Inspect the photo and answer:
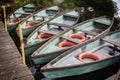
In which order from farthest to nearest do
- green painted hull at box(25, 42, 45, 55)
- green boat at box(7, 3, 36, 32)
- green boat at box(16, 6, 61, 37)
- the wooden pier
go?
green boat at box(7, 3, 36, 32)
green boat at box(16, 6, 61, 37)
green painted hull at box(25, 42, 45, 55)
the wooden pier

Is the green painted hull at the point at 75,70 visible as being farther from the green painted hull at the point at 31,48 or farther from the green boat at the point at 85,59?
the green painted hull at the point at 31,48

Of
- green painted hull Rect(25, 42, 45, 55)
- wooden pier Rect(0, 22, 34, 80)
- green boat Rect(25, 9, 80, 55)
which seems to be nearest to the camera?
wooden pier Rect(0, 22, 34, 80)

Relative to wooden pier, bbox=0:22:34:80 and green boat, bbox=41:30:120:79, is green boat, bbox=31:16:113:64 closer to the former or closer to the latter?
green boat, bbox=41:30:120:79

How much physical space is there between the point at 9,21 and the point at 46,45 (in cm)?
416

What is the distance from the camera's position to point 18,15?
13.5m

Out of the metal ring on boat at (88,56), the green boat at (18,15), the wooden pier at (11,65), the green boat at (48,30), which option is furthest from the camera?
the green boat at (18,15)

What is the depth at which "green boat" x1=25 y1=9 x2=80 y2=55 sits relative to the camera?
9500 mm

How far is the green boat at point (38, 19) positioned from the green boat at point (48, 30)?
1.35ft

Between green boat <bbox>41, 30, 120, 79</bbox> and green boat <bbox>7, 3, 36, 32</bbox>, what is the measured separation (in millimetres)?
4468

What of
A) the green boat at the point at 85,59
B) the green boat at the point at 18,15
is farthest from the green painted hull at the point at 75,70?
the green boat at the point at 18,15

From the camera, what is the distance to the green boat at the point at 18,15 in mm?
11756

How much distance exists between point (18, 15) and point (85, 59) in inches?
253

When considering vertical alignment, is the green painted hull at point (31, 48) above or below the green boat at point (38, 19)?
below

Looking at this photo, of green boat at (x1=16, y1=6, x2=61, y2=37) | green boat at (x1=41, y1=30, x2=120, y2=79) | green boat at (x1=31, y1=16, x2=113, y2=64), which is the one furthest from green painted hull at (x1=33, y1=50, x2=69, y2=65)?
green boat at (x1=16, y1=6, x2=61, y2=37)
